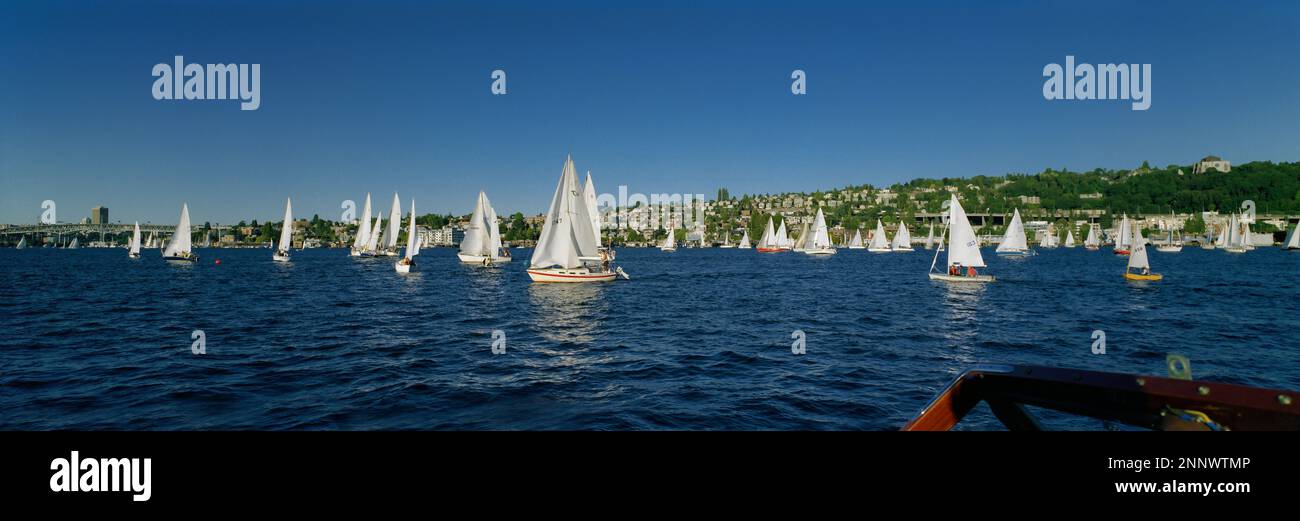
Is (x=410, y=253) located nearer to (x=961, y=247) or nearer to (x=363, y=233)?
(x=363, y=233)

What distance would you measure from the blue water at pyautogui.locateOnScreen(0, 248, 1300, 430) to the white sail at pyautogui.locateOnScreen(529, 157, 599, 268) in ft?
23.8

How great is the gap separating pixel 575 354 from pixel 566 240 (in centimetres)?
3064

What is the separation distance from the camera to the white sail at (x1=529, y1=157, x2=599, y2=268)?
5053 cm

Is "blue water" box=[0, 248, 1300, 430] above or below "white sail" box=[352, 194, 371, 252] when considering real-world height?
below

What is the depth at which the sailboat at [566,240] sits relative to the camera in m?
50.6

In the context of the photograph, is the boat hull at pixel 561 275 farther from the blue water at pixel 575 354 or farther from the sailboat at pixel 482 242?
the sailboat at pixel 482 242

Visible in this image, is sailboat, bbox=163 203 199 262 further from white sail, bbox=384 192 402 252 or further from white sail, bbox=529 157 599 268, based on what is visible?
white sail, bbox=529 157 599 268

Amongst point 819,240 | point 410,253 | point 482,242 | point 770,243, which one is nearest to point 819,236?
point 819,240

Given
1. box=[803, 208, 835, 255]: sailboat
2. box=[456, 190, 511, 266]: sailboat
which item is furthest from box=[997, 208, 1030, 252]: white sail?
box=[456, 190, 511, 266]: sailboat

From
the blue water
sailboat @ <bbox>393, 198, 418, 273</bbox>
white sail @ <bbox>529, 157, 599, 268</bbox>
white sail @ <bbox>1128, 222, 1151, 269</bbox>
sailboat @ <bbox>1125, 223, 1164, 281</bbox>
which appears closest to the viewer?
the blue water

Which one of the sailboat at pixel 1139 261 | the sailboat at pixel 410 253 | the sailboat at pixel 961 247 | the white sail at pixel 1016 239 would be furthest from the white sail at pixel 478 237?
the white sail at pixel 1016 239
